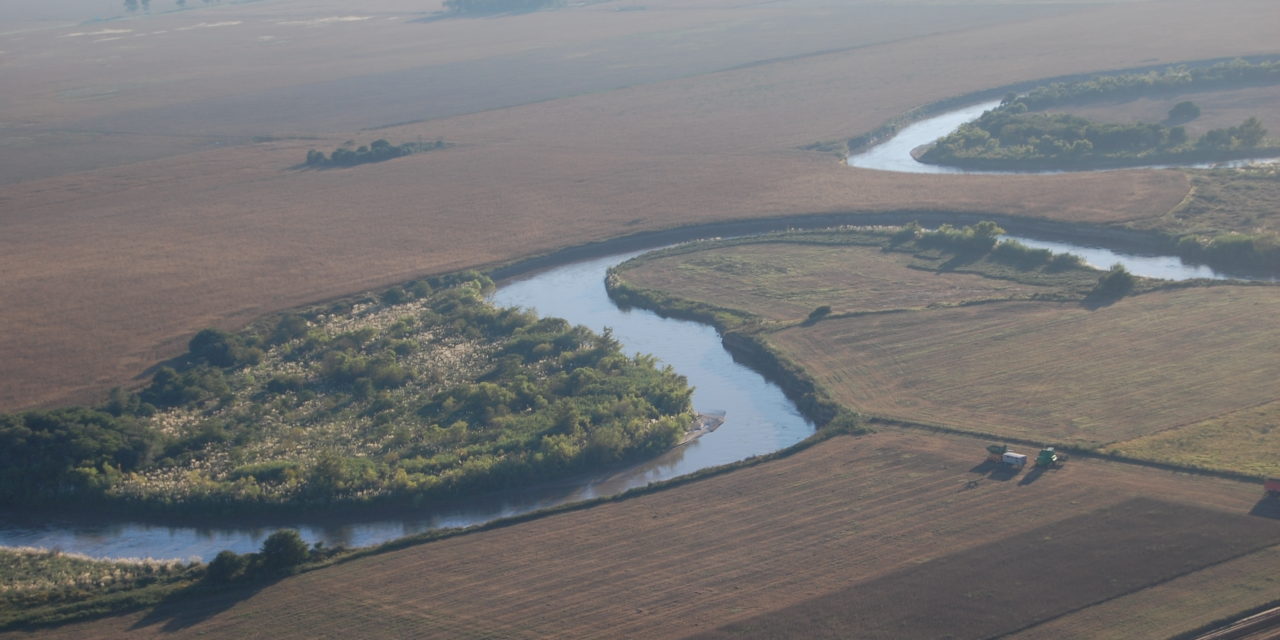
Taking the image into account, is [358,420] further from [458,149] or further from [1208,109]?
[1208,109]

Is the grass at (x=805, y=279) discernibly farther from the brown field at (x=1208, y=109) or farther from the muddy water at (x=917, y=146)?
the brown field at (x=1208, y=109)

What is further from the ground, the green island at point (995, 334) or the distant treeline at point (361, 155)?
the distant treeline at point (361, 155)

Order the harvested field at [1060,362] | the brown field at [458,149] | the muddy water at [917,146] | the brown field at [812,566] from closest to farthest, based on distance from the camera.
Answer: 1. the brown field at [812,566]
2. the harvested field at [1060,362]
3. the brown field at [458,149]
4. the muddy water at [917,146]

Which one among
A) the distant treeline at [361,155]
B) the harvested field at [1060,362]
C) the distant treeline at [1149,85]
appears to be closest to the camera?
the harvested field at [1060,362]

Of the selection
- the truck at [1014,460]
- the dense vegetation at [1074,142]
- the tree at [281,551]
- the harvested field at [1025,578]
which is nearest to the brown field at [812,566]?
the harvested field at [1025,578]

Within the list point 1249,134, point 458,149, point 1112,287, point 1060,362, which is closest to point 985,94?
point 1249,134

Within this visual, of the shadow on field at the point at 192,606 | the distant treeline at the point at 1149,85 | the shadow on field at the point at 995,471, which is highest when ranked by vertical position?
the distant treeline at the point at 1149,85

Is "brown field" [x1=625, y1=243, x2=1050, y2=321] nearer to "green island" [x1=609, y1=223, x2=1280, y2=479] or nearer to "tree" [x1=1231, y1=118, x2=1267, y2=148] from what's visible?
"green island" [x1=609, y1=223, x2=1280, y2=479]
